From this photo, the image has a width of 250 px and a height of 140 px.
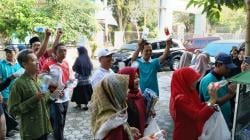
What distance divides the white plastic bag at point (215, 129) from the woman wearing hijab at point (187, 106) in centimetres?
13

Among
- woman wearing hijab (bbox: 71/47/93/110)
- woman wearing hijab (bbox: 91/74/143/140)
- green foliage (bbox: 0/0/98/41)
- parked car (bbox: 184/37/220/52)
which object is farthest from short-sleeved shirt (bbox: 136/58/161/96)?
parked car (bbox: 184/37/220/52)

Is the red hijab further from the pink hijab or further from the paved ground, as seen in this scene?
the paved ground

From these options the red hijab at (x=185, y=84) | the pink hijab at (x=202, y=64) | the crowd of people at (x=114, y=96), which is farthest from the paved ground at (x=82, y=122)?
the red hijab at (x=185, y=84)

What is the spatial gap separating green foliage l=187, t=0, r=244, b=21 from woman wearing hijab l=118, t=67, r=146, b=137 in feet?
9.01

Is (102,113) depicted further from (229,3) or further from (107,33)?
(107,33)

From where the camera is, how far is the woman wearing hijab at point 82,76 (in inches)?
366

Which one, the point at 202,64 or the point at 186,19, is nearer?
the point at 202,64

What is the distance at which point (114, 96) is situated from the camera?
2.94 m

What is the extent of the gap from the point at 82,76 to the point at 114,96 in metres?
6.59

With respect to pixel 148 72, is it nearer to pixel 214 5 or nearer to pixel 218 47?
pixel 214 5

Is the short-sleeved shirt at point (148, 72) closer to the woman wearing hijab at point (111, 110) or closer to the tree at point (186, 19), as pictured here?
the woman wearing hijab at point (111, 110)

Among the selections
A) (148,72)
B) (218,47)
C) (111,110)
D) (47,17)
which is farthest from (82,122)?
(47,17)

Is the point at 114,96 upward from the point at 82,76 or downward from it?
upward

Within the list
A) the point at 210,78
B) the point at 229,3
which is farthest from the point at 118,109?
the point at 229,3
